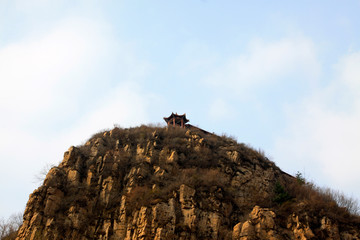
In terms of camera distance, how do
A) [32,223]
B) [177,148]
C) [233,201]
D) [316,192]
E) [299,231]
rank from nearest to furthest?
[299,231] < [32,223] < [233,201] < [316,192] < [177,148]

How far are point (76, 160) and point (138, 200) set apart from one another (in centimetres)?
1049

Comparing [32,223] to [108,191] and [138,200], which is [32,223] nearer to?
[108,191]

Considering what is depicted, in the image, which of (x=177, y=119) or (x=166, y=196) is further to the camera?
(x=177, y=119)

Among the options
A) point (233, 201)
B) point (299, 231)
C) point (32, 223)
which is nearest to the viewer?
point (299, 231)

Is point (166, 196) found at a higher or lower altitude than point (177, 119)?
lower

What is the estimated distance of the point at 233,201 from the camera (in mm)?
36562

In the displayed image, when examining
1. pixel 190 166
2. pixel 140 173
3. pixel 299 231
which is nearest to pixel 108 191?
pixel 140 173

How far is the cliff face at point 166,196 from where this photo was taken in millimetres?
32156

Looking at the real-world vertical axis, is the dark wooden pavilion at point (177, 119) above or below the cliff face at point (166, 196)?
above

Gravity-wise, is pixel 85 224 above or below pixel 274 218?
below

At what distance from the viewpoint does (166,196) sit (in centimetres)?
3466

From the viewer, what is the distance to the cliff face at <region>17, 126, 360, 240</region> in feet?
105

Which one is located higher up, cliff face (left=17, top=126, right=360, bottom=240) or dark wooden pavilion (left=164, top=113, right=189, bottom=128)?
dark wooden pavilion (left=164, top=113, right=189, bottom=128)

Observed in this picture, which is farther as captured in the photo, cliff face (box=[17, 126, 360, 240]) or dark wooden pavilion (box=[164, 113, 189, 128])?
dark wooden pavilion (box=[164, 113, 189, 128])
